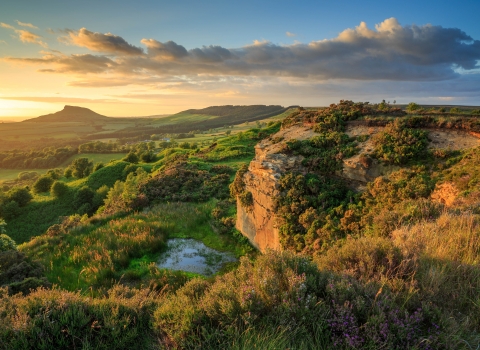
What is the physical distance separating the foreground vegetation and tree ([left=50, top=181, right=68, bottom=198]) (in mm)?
27242

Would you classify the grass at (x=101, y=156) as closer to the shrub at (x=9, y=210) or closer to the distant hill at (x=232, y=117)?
the shrub at (x=9, y=210)

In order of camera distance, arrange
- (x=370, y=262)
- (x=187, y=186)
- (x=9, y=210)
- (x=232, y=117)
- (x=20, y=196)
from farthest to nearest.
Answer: (x=232, y=117) < (x=20, y=196) < (x=9, y=210) < (x=187, y=186) < (x=370, y=262)

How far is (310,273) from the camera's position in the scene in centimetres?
401

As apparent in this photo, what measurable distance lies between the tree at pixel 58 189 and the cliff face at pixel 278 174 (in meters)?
36.1

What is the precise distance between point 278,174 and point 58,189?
40003mm

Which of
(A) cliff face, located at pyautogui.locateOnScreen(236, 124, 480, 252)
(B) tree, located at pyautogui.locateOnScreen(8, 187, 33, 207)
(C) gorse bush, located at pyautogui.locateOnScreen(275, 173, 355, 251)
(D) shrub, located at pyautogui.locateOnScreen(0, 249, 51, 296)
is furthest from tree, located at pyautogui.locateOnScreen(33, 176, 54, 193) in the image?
(C) gorse bush, located at pyautogui.locateOnScreen(275, 173, 355, 251)

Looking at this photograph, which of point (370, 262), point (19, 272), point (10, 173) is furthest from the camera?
point (10, 173)

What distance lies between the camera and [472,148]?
862cm

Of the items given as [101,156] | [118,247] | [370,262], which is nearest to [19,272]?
[118,247]

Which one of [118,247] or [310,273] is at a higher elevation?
[310,273]

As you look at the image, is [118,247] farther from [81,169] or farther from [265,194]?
[81,169]

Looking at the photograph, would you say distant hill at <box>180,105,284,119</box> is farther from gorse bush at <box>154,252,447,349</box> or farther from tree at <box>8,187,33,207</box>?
gorse bush at <box>154,252,447,349</box>

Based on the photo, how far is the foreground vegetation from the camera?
3.25 metres

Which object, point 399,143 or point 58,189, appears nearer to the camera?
point 399,143
